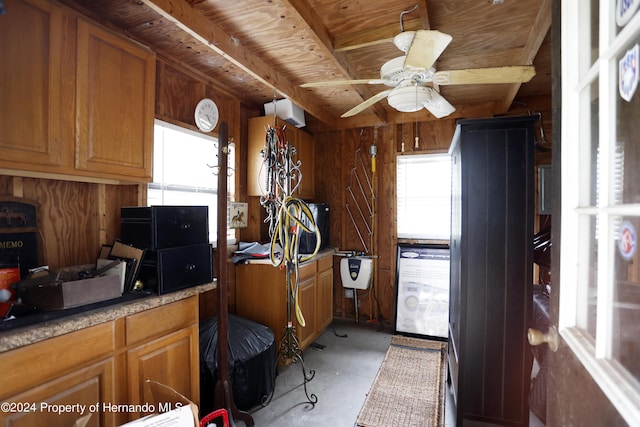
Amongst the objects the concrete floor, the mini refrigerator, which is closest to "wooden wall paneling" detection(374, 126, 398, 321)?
the mini refrigerator

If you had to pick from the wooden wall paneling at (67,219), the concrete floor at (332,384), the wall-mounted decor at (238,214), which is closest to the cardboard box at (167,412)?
the concrete floor at (332,384)

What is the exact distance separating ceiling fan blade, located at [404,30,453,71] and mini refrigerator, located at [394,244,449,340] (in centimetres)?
233

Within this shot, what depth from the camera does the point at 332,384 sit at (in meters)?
2.43

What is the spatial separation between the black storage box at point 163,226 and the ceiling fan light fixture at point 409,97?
1400 mm

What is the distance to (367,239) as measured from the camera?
12.6 ft

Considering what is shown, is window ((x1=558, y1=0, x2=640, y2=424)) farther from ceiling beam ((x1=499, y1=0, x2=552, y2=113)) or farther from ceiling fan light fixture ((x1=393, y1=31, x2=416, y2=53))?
ceiling beam ((x1=499, y1=0, x2=552, y2=113))

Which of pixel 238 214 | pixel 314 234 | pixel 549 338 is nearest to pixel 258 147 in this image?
pixel 238 214

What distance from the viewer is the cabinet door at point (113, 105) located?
4.86 ft

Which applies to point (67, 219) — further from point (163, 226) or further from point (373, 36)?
point (373, 36)

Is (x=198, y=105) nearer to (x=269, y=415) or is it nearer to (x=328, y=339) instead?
(x=269, y=415)

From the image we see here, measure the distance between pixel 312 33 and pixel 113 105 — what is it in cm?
121

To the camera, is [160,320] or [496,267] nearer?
[160,320]

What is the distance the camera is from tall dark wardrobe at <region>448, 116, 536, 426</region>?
166 cm

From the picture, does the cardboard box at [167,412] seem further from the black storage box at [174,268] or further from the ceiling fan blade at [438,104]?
the ceiling fan blade at [438,104]
